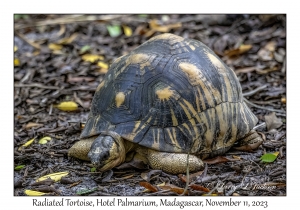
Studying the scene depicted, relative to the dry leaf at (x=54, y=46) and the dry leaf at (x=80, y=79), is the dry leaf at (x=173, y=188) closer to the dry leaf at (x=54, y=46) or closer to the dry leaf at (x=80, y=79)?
the dry leaf at (x=80, y=79)

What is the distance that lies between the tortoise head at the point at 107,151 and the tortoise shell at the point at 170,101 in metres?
0.10

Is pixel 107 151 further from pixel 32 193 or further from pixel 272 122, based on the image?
pixel 272 122

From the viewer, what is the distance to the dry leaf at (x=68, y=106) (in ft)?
24.6

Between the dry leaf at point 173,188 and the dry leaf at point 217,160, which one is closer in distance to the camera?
the dry leaf at point 173,188

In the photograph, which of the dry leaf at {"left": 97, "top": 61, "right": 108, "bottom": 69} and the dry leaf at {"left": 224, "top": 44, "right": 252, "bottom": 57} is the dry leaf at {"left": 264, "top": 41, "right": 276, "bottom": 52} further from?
the dry leaf at {"left": 97, "top": 61, "right": 108, "bottom": 69}

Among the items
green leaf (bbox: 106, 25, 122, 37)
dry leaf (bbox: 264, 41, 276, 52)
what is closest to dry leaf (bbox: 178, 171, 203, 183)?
dry leaf (bbox: 264, 41, 276, 52)

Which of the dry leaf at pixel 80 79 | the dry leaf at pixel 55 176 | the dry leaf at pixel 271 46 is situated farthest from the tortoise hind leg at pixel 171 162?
the dry leaf at pixel 271 46

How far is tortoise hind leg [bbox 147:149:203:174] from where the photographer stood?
503 centimetres

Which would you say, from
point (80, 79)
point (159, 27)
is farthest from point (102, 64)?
point (159, 27)

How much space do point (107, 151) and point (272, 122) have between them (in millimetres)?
2603

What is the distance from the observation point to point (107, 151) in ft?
16.3

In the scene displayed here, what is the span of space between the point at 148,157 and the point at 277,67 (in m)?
4.44

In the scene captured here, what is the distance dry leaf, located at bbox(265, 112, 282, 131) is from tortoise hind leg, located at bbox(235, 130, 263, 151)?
0.59 metres

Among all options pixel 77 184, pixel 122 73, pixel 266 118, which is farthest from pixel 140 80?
pixel 266 118
